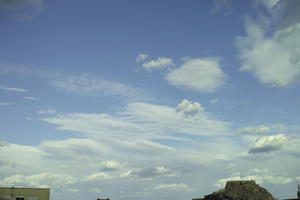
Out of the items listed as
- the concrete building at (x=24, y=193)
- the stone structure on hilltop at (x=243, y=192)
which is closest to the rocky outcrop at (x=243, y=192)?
the stone structure on hilltop at (x=243, y=192)

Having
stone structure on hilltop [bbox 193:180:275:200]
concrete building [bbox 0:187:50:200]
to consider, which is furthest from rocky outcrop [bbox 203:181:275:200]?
concrete building [bbox 0:187:50:200]

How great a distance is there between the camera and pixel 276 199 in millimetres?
56281

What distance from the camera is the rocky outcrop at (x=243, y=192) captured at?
178 feet

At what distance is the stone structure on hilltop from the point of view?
54.1 meters

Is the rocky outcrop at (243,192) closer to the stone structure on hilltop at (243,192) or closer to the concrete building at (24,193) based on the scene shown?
the stone structure on hilltop at (243,192)

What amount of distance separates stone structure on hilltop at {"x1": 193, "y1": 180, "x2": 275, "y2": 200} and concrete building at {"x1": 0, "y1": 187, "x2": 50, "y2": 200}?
1411 inches

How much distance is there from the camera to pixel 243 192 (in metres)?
54.3

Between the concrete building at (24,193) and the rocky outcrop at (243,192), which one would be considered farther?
the concrete building at (24,193)

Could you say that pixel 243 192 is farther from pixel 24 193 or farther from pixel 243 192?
pixel 24 193

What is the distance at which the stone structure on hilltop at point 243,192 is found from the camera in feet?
178

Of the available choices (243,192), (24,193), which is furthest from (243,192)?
A: (24,193)

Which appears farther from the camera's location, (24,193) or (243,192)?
(24,193)

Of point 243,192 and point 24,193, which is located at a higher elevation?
point 24,193

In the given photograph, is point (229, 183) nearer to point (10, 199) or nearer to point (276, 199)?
point (276, 199)
